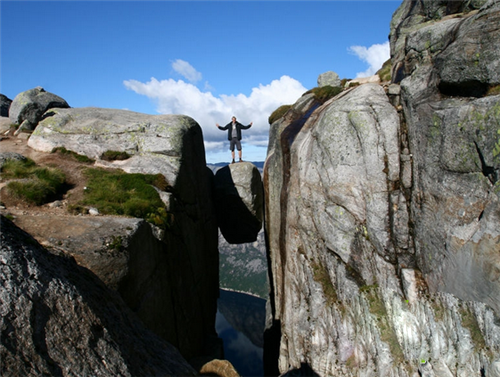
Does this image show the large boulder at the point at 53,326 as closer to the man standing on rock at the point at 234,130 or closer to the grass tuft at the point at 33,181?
the grass tuft at the point at 33,181

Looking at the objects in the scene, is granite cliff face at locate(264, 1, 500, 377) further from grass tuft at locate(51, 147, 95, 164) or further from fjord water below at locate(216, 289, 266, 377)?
fjord water below at locate(216, 289, 266, 377)

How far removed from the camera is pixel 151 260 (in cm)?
1655

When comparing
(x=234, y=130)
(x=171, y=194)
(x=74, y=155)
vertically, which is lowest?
(x=171, y=194)

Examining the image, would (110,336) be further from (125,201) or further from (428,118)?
(428,118)

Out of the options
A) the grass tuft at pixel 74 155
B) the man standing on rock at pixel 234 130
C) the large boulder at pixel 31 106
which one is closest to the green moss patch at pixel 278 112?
the man standing on rock at pixel 234 130

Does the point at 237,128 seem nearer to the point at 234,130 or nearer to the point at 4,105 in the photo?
the point at 234,130

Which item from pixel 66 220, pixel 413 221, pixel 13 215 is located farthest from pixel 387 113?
pixel 13 215

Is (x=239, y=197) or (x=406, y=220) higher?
(x=239, y=197)

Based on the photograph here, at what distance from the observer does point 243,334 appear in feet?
240

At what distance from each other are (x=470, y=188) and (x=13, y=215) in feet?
64.2

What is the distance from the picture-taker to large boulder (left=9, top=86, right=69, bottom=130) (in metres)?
28.2

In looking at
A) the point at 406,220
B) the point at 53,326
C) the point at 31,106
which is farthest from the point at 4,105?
the point at 406,220

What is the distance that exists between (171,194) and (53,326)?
50.7 feet

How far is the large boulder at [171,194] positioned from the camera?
1791 cm
